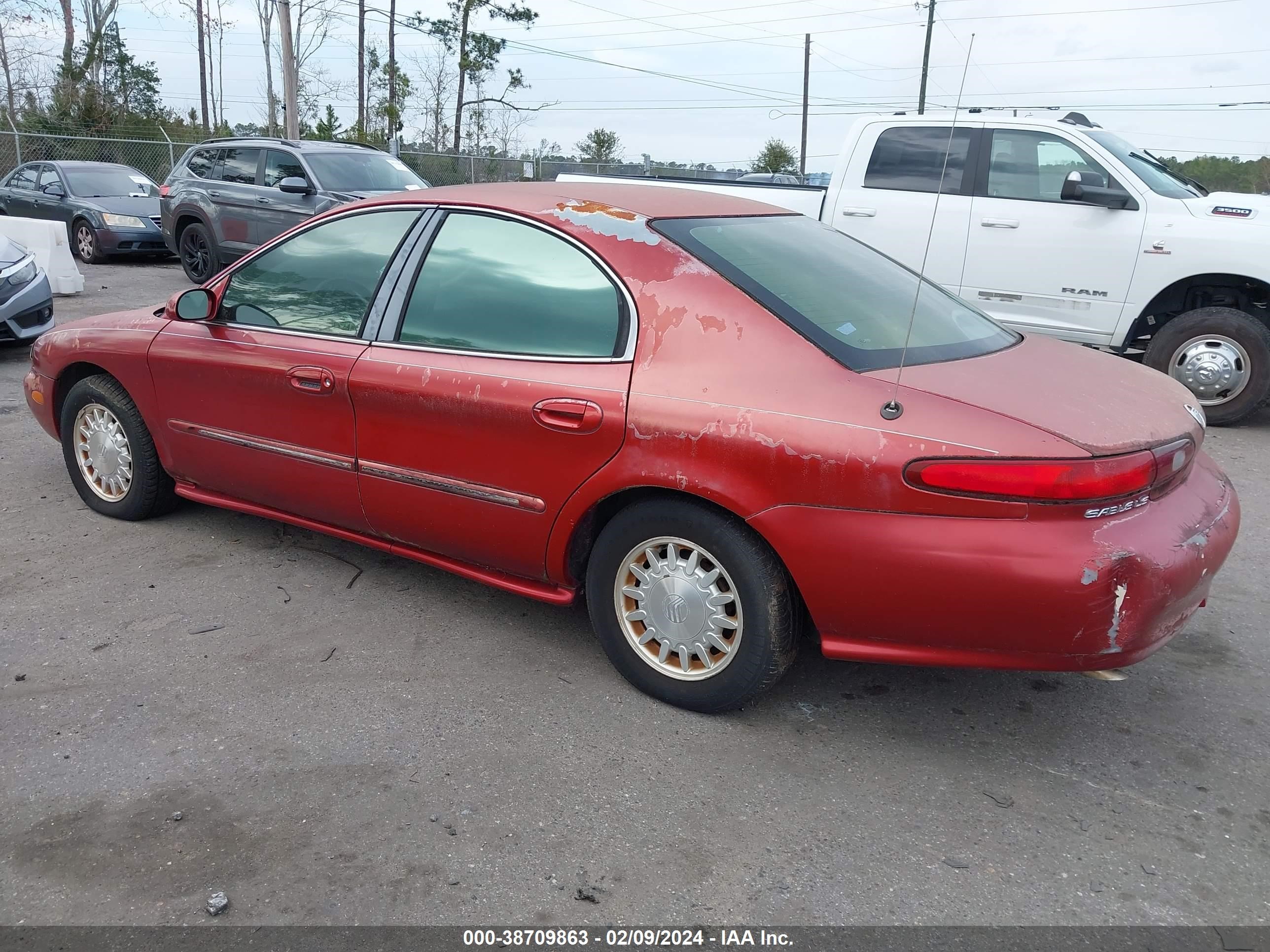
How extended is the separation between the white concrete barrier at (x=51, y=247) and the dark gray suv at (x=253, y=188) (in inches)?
58.3

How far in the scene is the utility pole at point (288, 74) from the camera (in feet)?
69.7

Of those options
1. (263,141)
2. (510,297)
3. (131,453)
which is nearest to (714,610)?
(510,297)

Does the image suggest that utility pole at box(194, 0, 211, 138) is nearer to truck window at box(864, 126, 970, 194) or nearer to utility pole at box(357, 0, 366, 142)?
utility pole at box(357, 0, 366, 142)

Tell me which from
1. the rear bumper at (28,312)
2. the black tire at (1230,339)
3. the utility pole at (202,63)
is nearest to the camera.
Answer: the black tire at (1230,339)

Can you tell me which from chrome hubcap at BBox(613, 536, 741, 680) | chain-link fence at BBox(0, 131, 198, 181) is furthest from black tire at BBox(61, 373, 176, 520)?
chain-link fence at BBox(0, 131, 198, 181)

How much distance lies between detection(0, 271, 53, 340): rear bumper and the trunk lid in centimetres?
783

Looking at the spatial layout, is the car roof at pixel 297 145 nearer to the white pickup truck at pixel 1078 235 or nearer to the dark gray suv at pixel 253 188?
the dark gray suv at pixel 253 188

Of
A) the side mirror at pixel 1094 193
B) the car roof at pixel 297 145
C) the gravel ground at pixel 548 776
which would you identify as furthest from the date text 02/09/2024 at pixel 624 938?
the car roof at pixel 297 145

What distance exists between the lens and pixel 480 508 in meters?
3.48

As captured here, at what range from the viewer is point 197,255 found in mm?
13094

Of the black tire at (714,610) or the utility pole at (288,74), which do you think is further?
the utility pole at (288,74)

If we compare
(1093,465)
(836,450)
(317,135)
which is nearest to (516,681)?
(836,450)

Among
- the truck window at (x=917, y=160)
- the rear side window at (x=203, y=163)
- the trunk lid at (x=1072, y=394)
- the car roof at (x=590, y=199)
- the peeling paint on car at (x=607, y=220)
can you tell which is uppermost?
the truck window at (x=917, y=160)

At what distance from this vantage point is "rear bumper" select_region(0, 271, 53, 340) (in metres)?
8.25
